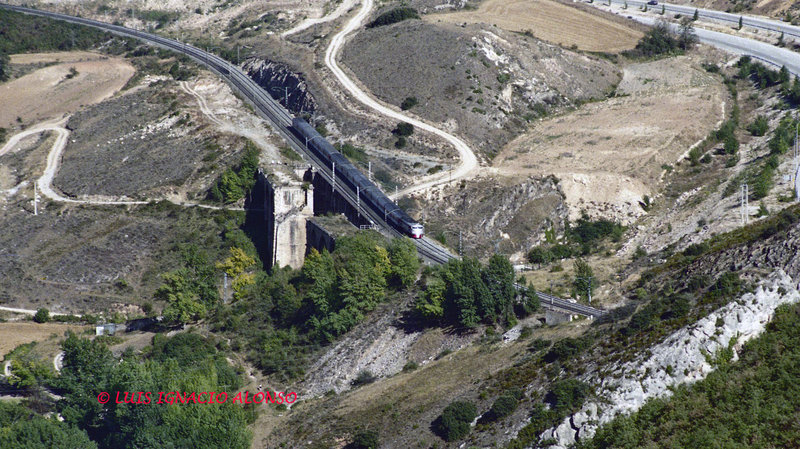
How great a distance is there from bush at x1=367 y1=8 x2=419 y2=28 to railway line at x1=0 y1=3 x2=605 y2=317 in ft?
66.6

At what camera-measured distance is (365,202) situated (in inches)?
4496

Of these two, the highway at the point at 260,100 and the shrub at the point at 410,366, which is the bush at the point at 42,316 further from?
the shrub at the point at 410,366

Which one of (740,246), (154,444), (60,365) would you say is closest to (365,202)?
(60,365)

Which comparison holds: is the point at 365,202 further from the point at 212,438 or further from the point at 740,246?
the point at 740,246

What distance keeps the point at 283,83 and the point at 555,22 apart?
1682 inches

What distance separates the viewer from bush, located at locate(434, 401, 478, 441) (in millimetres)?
67000

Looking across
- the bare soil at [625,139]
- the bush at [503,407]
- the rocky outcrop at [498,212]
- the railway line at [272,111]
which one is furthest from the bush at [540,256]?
the bush at [503,407]

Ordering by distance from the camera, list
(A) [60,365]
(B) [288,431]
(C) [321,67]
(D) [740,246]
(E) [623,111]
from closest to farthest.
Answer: (D) [740,246], (B) [288,431], (A) [60,365], (E) [623,111], (C) [321,67]

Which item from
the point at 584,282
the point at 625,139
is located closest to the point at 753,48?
the point at 625,139

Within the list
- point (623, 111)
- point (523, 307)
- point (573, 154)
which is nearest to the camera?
point (523, 307)

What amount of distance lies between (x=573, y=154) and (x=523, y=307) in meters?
41.7

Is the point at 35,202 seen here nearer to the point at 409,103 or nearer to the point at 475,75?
the point at 409,103

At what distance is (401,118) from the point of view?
136 metres

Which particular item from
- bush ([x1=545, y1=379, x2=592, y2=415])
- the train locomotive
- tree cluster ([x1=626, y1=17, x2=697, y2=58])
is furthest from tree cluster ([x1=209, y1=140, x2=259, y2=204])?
bush ([x1=545, y1=379, x2=592, y2=415])
